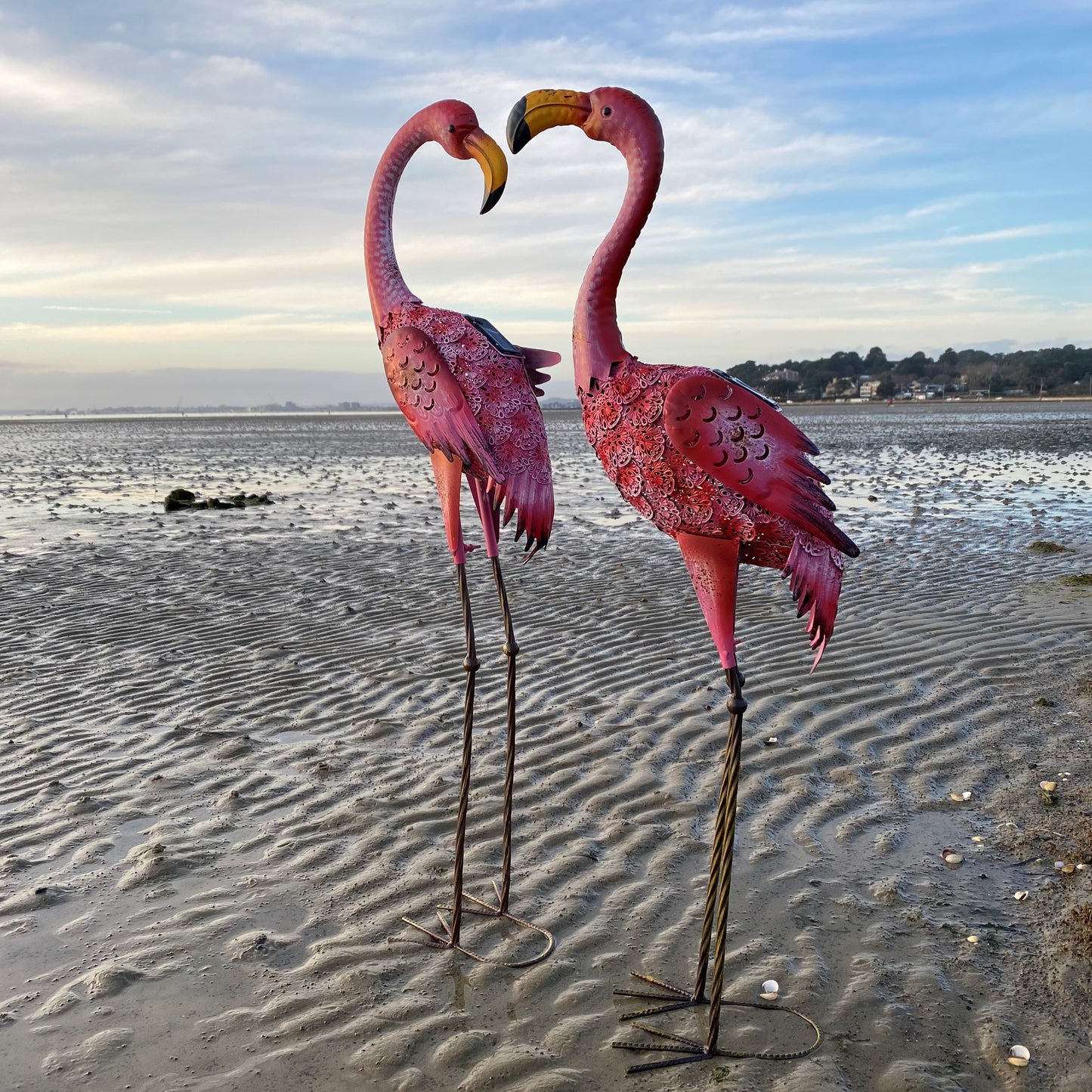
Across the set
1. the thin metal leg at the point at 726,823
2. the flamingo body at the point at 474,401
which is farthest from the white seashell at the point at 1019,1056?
the flamingo body at the point at 474,401

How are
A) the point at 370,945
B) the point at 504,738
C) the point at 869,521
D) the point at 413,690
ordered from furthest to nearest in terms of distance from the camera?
the point at 869,521, the point at 413,690, the point at 504,738, the point at 370,945

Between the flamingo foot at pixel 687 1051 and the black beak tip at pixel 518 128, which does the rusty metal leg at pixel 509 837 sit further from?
the black beak tip at pixel 518 128

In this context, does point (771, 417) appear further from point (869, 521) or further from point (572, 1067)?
point (869, 521)

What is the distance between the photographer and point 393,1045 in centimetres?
369

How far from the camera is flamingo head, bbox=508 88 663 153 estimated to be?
3691 millimetres

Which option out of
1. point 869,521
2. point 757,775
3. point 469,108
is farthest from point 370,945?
point 869,521

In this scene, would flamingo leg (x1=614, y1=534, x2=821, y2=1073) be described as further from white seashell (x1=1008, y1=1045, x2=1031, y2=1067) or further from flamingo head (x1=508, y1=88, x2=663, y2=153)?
flamingo head (x1=508, y1=88, x2=663, y2=153)

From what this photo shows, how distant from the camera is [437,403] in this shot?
4070 millimetres

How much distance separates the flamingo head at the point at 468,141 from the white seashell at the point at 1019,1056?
394 centimetres

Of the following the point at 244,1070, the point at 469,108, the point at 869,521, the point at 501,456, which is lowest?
the point at 244,1070

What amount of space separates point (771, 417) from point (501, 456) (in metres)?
1.21

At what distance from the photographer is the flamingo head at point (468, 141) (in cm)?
395

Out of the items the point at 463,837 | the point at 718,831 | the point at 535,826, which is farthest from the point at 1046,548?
the point at 463,837

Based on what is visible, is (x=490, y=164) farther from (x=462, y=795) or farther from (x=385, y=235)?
(x=462, y=795)
